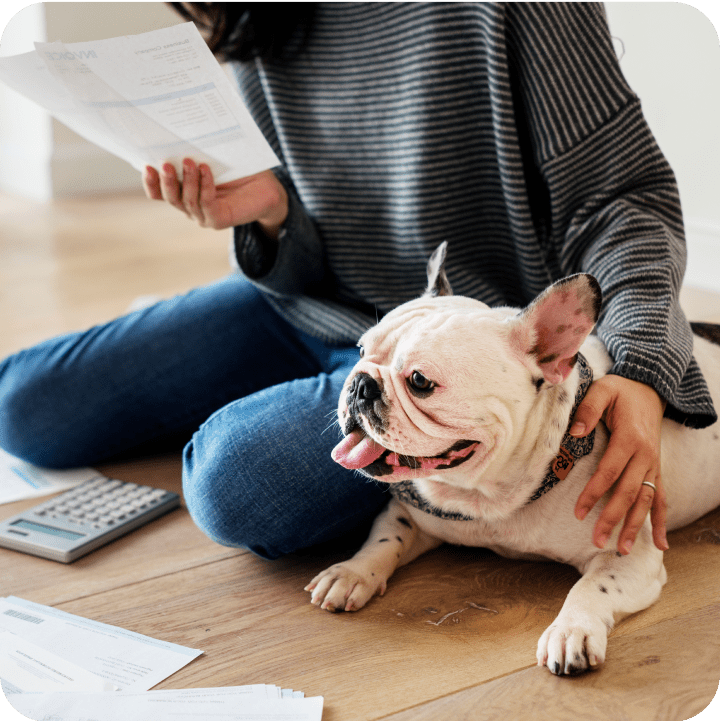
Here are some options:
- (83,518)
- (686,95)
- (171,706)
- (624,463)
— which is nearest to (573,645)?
(624,463)

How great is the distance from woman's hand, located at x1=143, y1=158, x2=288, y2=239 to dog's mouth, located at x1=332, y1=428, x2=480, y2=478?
20.4 inches

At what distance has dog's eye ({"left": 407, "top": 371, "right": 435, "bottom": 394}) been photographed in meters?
0.92

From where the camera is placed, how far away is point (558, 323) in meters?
0.91

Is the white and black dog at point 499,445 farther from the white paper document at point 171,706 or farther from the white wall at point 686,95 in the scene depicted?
the white wall at point 686,95

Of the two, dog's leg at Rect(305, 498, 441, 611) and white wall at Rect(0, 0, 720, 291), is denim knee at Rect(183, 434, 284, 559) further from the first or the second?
white wall at Rect(0, 0, 720, 291)

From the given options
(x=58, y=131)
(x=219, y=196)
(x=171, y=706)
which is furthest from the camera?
(x=58, y=131)

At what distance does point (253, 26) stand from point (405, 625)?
1092 millimetres

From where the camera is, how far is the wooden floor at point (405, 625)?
0.92 meters

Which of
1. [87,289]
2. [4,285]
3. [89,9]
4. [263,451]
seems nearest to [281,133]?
[263,451]

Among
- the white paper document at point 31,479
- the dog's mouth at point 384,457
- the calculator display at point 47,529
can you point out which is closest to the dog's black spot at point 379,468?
the dog's mouth at point 384,457

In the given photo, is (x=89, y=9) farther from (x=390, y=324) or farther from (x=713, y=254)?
(x=390, y=324)

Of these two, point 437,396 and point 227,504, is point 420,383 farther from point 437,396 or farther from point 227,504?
point 227,504

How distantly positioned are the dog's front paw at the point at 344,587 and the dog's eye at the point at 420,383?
35 cm

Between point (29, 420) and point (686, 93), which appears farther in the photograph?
point (686, 93)
